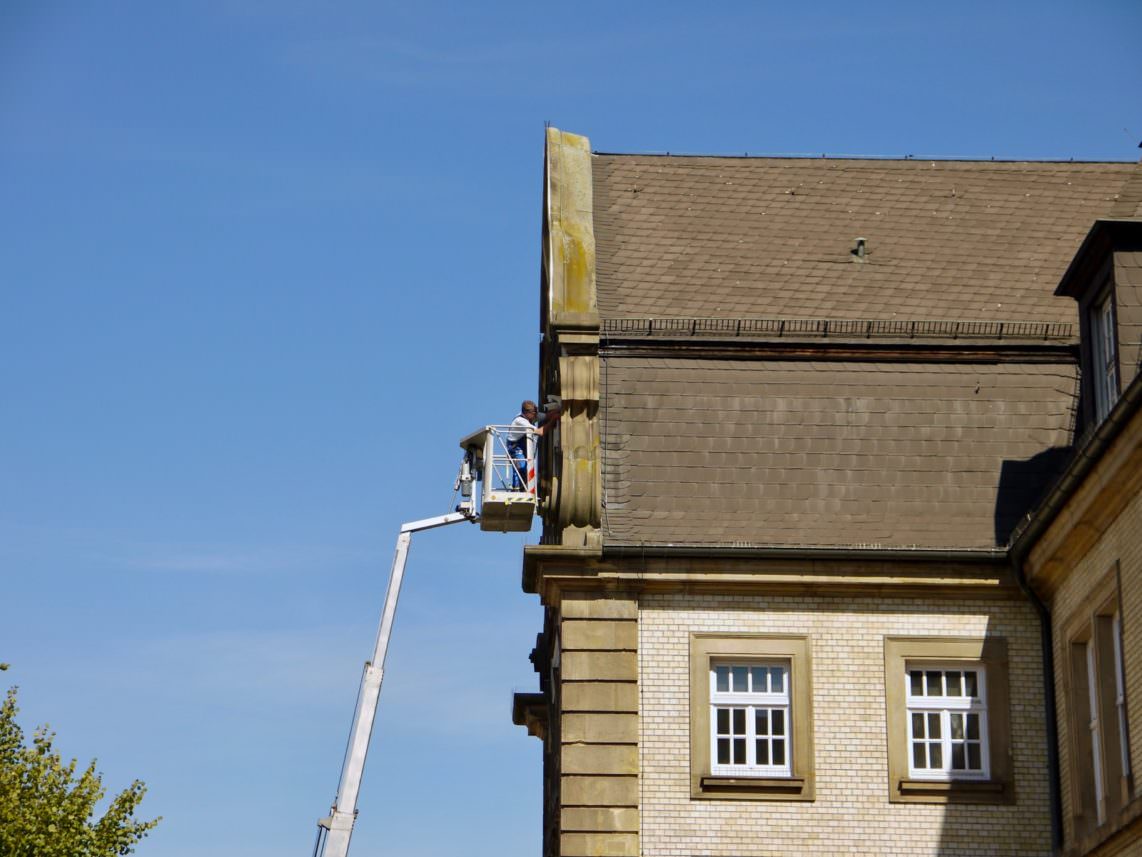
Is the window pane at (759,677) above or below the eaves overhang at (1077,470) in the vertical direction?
below

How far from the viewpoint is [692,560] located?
24.6 meters

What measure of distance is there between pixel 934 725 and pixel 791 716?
184cm

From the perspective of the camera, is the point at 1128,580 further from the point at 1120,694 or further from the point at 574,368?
the point at 574,368

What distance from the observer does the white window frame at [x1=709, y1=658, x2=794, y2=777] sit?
24.0m

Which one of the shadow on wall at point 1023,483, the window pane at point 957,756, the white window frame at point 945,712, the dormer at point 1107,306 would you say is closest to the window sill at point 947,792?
the white window frame at point 945,712

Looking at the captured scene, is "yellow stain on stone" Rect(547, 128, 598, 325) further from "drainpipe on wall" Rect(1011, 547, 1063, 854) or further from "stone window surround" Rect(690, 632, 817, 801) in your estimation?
"drainpipe on wall" Rect(1011, 547, 1063, 854)

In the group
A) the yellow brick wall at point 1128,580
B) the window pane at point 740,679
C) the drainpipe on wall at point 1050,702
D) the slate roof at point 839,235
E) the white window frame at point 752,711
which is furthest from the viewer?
the slate roof at point 839,235

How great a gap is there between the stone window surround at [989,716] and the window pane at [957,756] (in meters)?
0.26

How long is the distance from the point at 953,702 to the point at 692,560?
3.78m

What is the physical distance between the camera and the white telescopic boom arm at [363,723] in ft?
79.9

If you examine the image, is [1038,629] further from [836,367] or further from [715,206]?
[715,206]

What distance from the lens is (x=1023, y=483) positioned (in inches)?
997

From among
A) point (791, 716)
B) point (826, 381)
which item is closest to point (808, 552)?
point (791, 716)

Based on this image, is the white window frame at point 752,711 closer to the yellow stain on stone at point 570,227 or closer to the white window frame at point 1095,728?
the white window frame at point 1095,728
